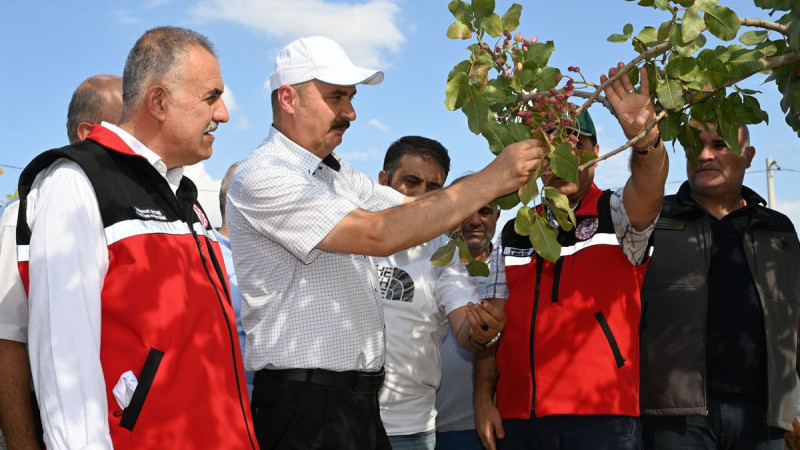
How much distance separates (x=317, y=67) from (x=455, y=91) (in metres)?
0.86

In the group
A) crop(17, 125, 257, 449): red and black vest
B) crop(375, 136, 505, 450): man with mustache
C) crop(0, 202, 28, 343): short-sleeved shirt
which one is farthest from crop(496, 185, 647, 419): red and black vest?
crop(0, 202, 28, 343): short-sleeved shirt

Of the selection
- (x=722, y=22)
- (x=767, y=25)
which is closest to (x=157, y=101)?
(x=722, y=22)

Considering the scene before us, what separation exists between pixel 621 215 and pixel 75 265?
8.40 feet

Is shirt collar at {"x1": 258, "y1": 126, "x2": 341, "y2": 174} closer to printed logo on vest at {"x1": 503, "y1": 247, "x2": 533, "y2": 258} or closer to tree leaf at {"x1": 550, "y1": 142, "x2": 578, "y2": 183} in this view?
tree leaf at {"x1": 550, "y1": 142, "x2": 578, "y2": 183}

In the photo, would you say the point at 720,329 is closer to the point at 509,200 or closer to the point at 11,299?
the point at 509,200

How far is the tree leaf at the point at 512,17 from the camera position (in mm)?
2910

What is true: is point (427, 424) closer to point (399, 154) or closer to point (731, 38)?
point (399, 154)

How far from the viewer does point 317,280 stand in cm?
327

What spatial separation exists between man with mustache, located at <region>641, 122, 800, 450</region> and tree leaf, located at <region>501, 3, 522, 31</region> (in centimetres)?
237

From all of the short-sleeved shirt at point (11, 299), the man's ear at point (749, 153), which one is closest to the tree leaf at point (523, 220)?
the short-sleeved shirt at point (11, 299)

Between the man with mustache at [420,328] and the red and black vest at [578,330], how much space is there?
210mm

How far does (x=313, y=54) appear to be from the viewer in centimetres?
357

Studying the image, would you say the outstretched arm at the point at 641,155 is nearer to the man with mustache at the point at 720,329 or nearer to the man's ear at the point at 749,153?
the man with mustache at the point at 720,329

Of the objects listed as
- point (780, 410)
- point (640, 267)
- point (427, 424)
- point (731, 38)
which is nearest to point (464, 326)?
point (427, 424)
